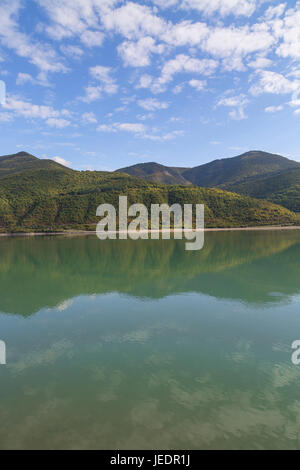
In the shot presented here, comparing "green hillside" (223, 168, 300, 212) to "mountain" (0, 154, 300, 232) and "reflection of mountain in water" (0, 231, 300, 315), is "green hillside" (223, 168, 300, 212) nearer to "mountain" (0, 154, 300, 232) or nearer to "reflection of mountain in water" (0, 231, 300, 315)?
"mountain" (0, 154, 300, 232)

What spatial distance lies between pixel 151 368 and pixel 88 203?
10640 centimetres

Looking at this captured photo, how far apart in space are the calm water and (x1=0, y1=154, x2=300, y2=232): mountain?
3120 inches

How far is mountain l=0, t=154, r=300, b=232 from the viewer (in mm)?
100000

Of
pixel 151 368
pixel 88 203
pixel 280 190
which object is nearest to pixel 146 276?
pixel 151 368

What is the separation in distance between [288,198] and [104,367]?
14302 centimetres

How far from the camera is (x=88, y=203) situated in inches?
4368

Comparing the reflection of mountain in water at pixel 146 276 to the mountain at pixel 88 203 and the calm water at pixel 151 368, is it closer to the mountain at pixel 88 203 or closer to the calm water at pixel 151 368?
the calm water at pixel 151 368

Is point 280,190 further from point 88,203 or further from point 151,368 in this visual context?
point 151,368

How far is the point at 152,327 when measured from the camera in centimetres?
1388

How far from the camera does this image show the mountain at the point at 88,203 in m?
100

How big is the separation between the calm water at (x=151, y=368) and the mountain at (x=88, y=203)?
79.2m

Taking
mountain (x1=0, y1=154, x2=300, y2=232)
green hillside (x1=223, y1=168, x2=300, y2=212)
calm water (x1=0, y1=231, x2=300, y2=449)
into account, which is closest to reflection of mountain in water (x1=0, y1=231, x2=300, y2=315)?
calm water (x1=0, y1=231, x2=300, y2=449)
